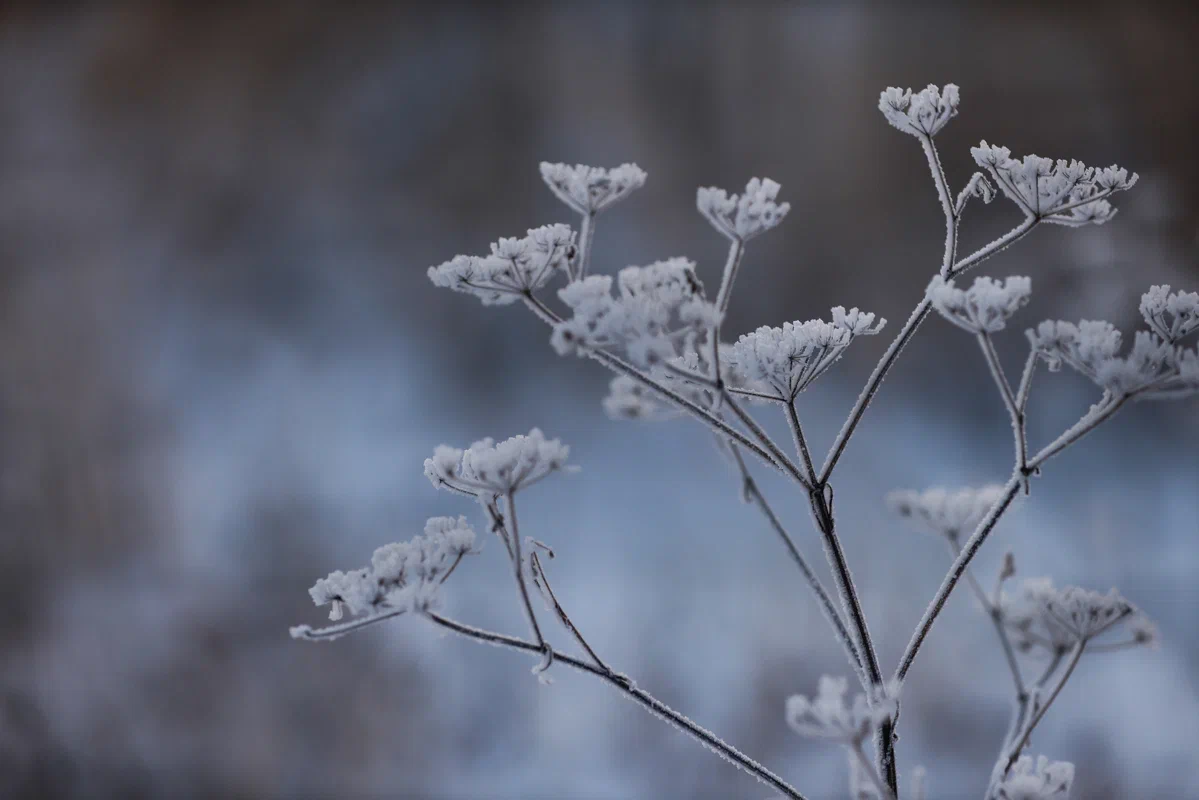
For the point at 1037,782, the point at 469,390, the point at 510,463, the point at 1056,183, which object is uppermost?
the point at 469,390

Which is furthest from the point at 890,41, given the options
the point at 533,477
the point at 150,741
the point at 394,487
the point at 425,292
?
the point at 150,741

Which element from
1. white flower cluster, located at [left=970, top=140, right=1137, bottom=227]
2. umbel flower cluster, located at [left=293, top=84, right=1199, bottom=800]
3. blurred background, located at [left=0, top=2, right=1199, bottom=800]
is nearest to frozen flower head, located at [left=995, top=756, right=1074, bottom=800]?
umbel flower cluster, located at [left=293, top=84, right=1199, bottom=800]

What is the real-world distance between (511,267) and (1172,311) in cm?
31

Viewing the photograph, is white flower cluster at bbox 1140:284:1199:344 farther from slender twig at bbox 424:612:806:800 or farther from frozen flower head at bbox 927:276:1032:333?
slender twig at bbox 424:612:806:800

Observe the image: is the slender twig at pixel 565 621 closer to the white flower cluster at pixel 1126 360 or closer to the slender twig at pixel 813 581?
the slender twig at pixel 813 581

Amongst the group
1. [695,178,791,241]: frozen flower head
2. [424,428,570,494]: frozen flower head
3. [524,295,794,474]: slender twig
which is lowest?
[424,428,570,494]: frozen flower head

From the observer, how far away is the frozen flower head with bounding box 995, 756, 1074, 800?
1.16 feet

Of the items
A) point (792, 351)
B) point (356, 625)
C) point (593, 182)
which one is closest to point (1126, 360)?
point (792, 351)

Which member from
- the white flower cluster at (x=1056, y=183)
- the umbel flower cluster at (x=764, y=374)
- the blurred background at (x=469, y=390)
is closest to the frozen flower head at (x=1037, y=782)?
the umbel flower cluster at (x=764, y=374)

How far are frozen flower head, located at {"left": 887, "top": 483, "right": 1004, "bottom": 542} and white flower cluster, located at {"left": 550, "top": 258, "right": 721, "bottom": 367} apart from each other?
265mm

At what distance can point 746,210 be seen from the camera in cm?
36

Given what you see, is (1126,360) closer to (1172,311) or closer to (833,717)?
(1172,311)

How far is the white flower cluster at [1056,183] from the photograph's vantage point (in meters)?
0.39

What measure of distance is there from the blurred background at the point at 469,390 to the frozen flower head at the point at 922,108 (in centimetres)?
94
